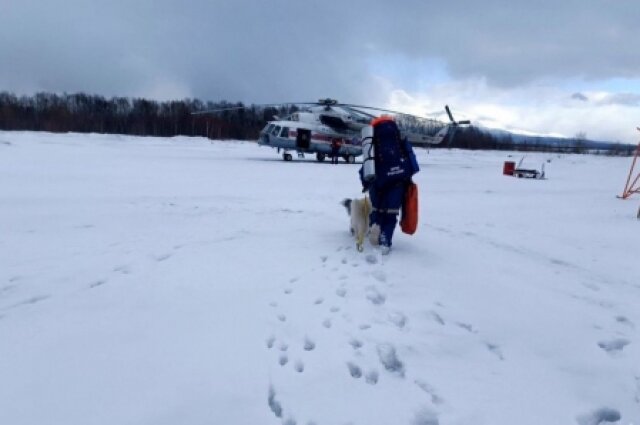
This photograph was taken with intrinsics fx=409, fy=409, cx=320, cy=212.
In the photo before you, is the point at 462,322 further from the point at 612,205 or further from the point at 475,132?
the point at 475,132

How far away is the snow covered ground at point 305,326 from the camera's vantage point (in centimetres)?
248

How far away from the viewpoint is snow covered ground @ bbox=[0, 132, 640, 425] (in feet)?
8.15

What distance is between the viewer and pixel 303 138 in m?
24.9

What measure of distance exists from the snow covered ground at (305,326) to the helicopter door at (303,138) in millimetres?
18353

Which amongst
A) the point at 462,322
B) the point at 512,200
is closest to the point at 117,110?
the point at 512,200

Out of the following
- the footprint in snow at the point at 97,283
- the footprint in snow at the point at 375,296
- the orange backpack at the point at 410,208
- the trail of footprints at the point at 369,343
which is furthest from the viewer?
the orange backpack at the point at 410,208

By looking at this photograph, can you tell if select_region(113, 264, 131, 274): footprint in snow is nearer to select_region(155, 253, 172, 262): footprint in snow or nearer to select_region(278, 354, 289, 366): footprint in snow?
select_region(155, 253, 172, 262): footprint in snow

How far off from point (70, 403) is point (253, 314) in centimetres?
145

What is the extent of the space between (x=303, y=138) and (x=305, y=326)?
22.2 m

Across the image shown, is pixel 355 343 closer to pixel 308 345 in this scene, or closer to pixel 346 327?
pixel 346 327

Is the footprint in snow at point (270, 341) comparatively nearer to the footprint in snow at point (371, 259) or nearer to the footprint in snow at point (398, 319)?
the footprint in snow at point (398, 319)

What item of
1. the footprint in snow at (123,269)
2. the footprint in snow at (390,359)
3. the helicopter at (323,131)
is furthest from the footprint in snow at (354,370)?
the helicopter at (323,131)

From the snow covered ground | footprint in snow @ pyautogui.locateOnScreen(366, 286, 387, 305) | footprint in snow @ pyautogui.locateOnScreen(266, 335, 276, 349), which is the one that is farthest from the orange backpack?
footprint in snow @ pyautogui.locateOnScreen(266, 335, 276, 349)

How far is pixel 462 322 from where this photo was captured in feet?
11.7
